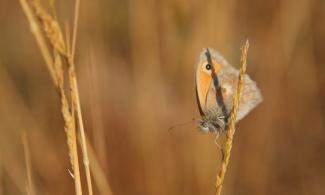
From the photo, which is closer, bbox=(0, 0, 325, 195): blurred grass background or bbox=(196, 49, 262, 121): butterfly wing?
bbox=(196, 49, 262, 121): butterfly wing

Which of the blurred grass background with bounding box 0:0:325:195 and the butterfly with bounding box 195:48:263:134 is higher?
the butterfly with bounding box 195:48:263:134

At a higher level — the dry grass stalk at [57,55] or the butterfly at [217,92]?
the dry grass stalk at [57,55]

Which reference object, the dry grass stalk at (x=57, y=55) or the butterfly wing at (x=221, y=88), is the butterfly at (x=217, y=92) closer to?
the butterfly wing at (x=221, y=88)

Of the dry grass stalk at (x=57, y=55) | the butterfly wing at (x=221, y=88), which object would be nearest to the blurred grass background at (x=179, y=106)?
the butterfly wing at (x=221, y=88)

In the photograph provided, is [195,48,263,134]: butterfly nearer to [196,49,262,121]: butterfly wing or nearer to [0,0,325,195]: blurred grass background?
[196,49,262,121]: butterfly wing

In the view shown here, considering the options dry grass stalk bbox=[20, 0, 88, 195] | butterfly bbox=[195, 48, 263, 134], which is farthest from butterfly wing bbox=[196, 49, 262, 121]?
dry grass stalk bbox=[20, 0, 88, 195]

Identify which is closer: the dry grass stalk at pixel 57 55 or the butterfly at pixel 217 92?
the dry grass stalk at pixel 57 55

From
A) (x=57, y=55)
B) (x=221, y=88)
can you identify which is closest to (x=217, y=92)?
(x=221, y=88)
